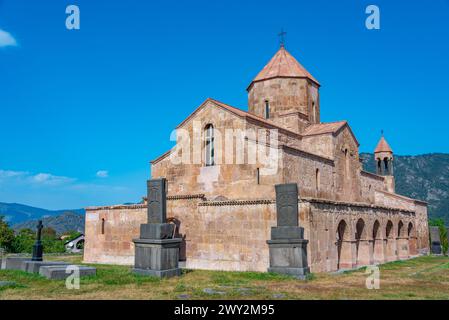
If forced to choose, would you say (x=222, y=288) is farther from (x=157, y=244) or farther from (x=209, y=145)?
Answer: (x=209, y=145)

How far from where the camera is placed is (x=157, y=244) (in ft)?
35.2

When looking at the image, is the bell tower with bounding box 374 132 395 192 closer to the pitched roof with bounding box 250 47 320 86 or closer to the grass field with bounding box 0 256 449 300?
the pitched roof with bounding box 250 47 320 86

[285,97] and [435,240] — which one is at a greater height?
[285,97]

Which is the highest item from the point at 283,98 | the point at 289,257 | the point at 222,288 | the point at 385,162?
the point at 283,98

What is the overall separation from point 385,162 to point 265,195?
766 inches

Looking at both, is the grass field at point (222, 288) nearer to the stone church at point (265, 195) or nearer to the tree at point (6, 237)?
the stone church at point (265, 195)

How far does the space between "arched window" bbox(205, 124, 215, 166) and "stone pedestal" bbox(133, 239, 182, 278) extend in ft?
27.3

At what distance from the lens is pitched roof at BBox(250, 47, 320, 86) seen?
24005 mm

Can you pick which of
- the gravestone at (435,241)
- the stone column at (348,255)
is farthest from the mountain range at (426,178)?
the stone column at (348,255)

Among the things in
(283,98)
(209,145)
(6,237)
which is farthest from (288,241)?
(6,237)

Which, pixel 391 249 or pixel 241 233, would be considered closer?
pixel 241 233

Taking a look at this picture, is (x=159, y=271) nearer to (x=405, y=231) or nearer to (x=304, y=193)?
(x=304, y=193)

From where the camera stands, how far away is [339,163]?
22172 millimetres
